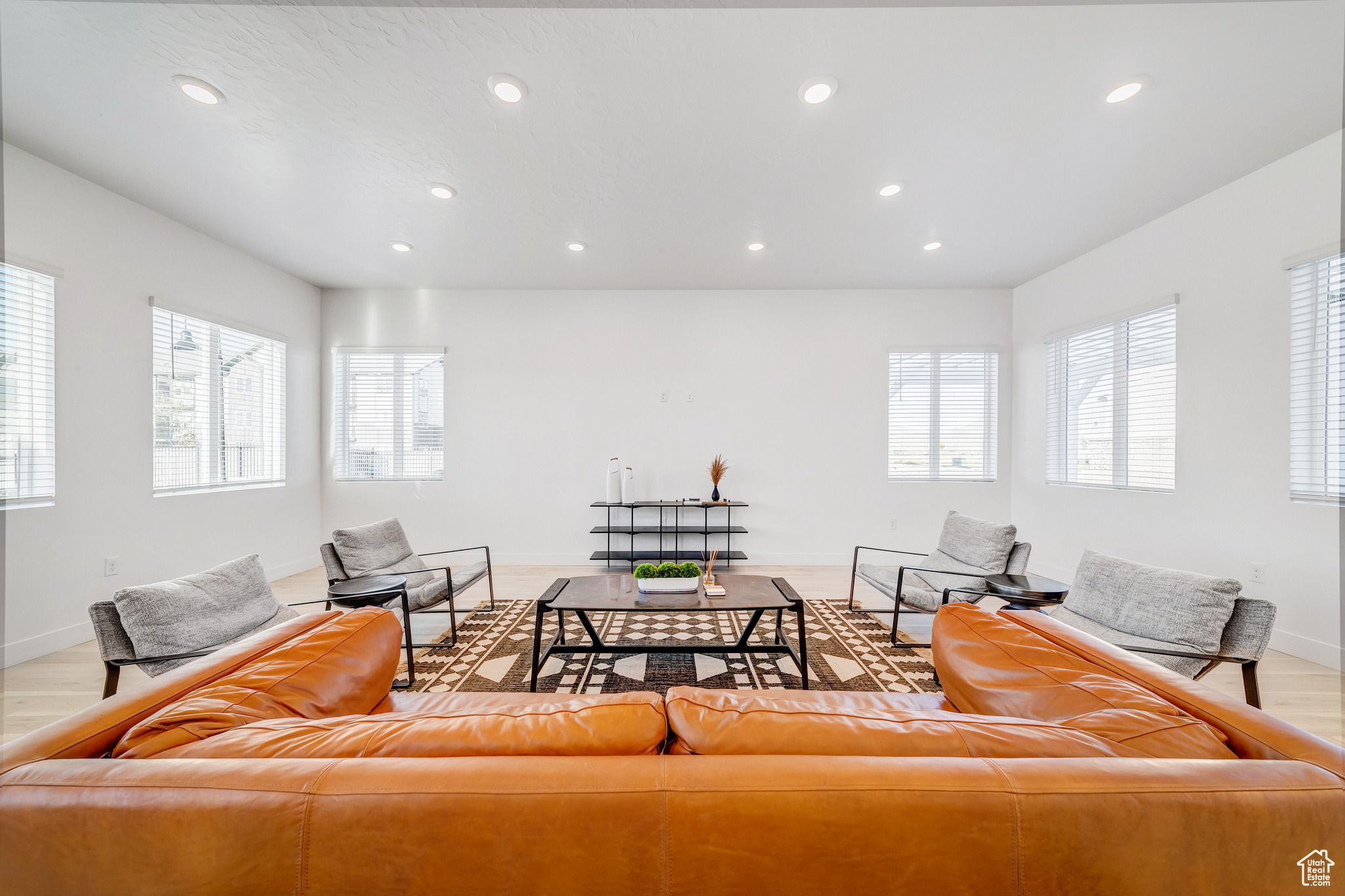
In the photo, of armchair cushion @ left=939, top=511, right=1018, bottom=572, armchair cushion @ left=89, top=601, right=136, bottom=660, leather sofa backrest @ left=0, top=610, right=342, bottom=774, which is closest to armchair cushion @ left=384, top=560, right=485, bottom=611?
armchair cushion @ left=89, top=601, right=136, bottom=660

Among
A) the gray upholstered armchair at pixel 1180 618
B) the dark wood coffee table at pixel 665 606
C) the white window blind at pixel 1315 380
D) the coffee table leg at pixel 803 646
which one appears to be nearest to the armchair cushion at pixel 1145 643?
the gray upholstered armchair at pixel 1180 618

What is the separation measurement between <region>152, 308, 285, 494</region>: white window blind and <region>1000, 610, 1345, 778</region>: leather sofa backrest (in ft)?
17.3

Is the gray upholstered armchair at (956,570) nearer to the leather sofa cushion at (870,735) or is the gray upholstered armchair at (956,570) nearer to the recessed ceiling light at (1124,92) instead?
the leather sofa cushion at (870,735)

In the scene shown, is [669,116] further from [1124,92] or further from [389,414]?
[389,414]

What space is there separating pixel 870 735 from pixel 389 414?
18.0 feet

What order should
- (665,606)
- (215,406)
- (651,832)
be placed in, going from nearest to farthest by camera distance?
1. (651,832)
2. (665,606)
3. (215,406)

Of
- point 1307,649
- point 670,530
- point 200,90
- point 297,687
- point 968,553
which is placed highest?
point 200,90

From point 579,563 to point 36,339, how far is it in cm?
397

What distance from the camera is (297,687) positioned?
1.21 metres

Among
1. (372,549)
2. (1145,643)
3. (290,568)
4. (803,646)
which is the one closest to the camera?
(1145,643)

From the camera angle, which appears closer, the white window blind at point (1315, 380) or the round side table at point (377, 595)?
the round side table at point (377, 595)

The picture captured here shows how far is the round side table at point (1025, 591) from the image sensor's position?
2.70 m

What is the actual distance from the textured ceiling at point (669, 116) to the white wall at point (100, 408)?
261 millimetres

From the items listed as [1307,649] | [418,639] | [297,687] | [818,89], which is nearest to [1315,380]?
[1307,649]
